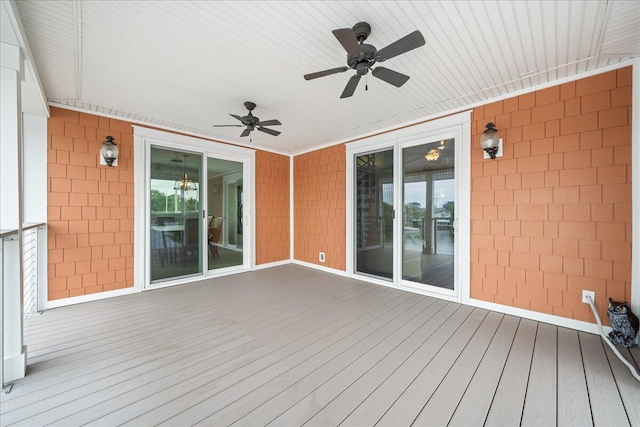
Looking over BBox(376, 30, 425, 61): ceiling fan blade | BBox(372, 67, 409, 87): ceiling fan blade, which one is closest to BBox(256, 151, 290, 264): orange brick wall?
BBox(372, 67, 409, 87): ceiling fan blade

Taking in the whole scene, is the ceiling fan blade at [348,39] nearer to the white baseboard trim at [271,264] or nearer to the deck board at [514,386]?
the deck board at [514,386]

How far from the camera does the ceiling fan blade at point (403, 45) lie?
172cm

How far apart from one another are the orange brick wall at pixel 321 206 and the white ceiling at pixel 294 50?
169 cm

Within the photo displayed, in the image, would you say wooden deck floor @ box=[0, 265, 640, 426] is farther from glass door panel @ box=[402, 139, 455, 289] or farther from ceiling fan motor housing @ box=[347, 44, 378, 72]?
ceiling fan motor housing @ box=[347, 44, 378, 72]

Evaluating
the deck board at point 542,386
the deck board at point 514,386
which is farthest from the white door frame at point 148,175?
the deck board at point 542,386

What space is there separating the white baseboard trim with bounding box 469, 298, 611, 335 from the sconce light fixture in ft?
15.5

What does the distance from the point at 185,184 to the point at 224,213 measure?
0.98 m

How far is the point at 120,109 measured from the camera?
11.7 feet

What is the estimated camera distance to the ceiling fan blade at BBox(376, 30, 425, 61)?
172cm

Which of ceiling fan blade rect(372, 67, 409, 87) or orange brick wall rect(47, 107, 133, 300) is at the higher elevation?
ceiling fan blade rect(372, 67, 409, 87)

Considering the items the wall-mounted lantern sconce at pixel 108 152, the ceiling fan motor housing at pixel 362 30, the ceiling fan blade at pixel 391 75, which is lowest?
the wall-mounted lantern sconce at pixel 108 152

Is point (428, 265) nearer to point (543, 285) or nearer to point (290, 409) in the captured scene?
point (543, 285)

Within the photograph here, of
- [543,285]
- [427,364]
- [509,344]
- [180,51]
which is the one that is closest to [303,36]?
[180,51]

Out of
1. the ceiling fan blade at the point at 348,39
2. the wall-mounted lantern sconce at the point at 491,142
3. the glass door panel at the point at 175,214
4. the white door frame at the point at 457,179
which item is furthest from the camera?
the glass door panel at the point at 175,214
